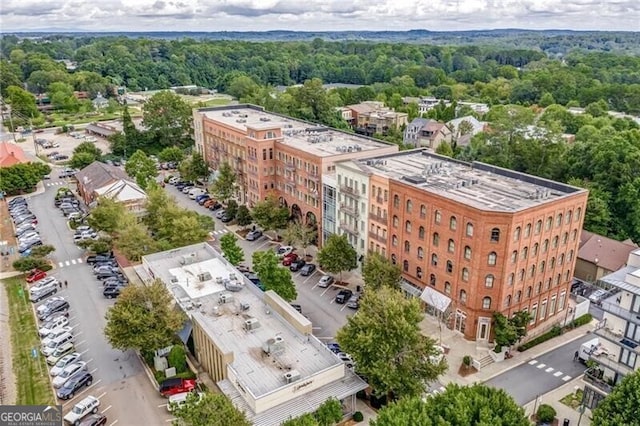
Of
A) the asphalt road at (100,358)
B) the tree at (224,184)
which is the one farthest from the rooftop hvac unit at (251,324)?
the tree at (224,184)

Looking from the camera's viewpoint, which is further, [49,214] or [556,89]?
[556,89]

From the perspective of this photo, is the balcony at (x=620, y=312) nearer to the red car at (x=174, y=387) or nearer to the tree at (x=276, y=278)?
the tree at (x=276, y=278)

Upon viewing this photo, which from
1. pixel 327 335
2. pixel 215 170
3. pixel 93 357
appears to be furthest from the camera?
pixel 215 170

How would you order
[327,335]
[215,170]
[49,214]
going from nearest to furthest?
[327,335], [49,214], [215,170]

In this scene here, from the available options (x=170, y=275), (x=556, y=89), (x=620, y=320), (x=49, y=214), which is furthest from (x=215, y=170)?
(x=556, y=89)

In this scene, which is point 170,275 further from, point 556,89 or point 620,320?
point 556,89

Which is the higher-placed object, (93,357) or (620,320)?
(620,320)

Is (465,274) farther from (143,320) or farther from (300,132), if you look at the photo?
(300,132)

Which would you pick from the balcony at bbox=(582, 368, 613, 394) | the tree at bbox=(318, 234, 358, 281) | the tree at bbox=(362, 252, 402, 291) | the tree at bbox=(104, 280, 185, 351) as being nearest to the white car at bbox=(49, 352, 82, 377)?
the tree at bbox=(104, 280, 185, 351)
